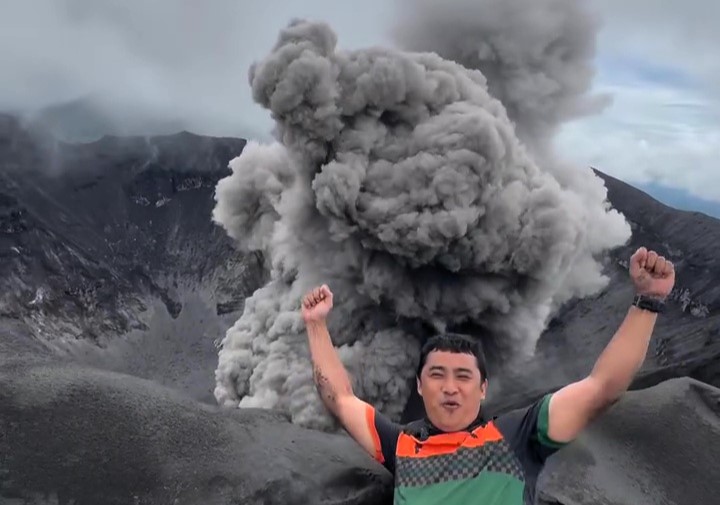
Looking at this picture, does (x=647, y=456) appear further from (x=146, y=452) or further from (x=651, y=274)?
(x=651, y=274)

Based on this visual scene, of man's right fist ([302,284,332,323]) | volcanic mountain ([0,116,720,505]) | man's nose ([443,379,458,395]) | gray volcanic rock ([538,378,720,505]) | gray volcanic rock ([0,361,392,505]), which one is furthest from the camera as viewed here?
gray volcanic rock ([538,378,720,505])

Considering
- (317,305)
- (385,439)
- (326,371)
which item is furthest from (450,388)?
(317,305)

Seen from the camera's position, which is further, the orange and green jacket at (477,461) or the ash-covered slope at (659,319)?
the ash-covered slope at (659,319)

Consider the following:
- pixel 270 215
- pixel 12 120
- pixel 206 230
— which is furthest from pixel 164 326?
pixel 270 215

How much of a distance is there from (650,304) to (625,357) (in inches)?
10.9

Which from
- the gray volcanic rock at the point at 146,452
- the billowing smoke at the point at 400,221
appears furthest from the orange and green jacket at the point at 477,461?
the billowing smoke at the point at 400,221

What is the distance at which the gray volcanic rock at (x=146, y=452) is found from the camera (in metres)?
5.95

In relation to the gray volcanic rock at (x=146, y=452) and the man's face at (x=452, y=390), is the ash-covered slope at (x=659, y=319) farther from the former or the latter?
the man's face at (x=452, y=390)

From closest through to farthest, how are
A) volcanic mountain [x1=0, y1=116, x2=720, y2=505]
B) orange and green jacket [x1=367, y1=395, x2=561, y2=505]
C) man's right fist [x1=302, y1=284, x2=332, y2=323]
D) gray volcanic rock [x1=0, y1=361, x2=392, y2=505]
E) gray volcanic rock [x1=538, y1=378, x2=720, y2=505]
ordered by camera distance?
orange and green jacket [x1=367, y1=395, x2=561, y2=505], man's right fist [x1=302, y1=284, x2=332, y2=323], gray volcanic rock [x1=0, y1=361, x2=392, y2=505], volcanic mountain [x1=0, y1=116, x2=720, y2=505], gray volcanic rock [x1=538, y1=378, x2=720, y2=505]

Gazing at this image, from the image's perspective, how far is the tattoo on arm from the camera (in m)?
4.05

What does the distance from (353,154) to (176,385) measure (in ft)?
116

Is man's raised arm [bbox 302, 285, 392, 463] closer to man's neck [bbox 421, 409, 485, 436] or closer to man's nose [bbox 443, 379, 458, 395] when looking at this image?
man's neck [bbox 421, 409, 485, 436]

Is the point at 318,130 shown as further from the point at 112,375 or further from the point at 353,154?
the point at 112,375

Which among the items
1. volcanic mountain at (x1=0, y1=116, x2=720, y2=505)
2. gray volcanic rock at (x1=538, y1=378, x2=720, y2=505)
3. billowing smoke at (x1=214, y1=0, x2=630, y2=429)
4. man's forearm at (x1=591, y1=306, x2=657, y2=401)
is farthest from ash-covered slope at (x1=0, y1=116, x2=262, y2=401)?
man's forearm at (x1=591, y1=306, x2=657, y2=401)
